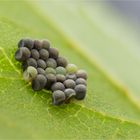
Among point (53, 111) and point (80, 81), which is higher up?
point (80, 81)

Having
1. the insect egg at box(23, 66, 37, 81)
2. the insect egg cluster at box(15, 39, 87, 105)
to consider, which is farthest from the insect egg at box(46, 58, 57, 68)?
the insect egg at box(23, 66, 37, 81)

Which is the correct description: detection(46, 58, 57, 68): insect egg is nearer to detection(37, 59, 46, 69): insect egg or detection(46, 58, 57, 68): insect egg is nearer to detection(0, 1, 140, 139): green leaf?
detection(37, 59, 46, 69): insect egg

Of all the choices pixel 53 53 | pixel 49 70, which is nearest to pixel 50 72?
pixel 49 70

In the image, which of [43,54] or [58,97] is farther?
[43,54]

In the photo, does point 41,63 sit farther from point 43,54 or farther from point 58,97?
point 58,97

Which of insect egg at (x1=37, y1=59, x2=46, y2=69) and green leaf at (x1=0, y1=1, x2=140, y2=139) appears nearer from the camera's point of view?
green leaf at (x1=0, y1=1, x2=140, y2=139)

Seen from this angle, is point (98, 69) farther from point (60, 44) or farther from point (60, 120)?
point (60, 120)
